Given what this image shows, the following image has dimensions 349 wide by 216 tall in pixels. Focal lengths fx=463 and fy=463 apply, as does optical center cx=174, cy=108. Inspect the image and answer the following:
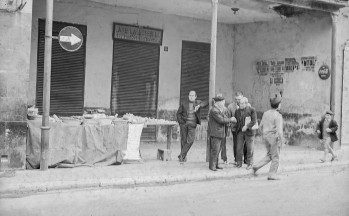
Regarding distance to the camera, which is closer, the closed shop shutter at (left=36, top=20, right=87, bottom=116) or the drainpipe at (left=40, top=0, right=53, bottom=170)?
A: the drainpipe at (left=40, top=0, right=53, bottom=170)

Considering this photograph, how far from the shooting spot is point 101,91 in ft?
51.4

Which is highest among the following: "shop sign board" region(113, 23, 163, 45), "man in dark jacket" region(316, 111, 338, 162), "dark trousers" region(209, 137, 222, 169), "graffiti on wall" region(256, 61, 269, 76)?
"shop sign board" region(113, 23, 163, 45)

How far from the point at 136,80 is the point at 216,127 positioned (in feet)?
19.1

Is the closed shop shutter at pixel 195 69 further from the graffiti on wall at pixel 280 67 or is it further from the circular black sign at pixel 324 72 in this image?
the circular black sign at pixel 324 72

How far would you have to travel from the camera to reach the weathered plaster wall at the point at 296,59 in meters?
16.1

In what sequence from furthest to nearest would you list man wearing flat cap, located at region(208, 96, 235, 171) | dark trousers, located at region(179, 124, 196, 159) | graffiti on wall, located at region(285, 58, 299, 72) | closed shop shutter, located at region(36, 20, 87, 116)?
graffiti on wall, located at region(285, 58, 299, 72) → closed shop shutter, located at region(36, 20, 87, 116) → dark trousers, located at region(179, 124, 196, 159) → man wearing flat cap, located at region(208, 96, 235, 171)

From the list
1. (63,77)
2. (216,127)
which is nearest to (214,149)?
(216,127)

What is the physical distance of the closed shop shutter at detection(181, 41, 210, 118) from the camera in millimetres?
17578

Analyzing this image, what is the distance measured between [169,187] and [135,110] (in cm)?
704

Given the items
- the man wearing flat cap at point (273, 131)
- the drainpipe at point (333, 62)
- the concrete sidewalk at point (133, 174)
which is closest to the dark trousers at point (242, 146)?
the concrete sidewalk at point (133, 174)

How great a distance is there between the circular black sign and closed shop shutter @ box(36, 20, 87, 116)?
8106mm

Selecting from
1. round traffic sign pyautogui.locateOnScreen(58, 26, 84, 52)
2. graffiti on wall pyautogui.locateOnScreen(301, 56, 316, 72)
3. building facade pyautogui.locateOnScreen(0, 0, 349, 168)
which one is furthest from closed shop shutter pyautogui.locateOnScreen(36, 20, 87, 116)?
graffiti on wall pyautogui.locateOnScreen(301, 56, 316, 72)

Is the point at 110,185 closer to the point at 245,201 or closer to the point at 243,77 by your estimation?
the point at 245,201

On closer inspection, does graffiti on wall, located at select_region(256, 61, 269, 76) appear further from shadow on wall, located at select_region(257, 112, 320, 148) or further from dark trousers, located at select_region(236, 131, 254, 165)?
dark trousers, located at select_region(236, 131, 254, 165)
